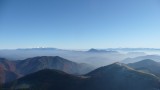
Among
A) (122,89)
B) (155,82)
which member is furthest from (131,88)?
(155,82)

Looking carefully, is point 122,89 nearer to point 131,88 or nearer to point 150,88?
point 131,88

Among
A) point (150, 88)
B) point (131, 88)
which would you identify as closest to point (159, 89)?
point (150, 88)

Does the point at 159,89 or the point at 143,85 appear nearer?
the point at 159,89

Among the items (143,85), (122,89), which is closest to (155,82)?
(143,85)

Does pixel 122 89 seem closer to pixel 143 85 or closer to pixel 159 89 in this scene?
pixel 143 85

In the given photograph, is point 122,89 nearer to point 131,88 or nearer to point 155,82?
point 131,88

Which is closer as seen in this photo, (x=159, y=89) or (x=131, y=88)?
(x=159, y=89)
